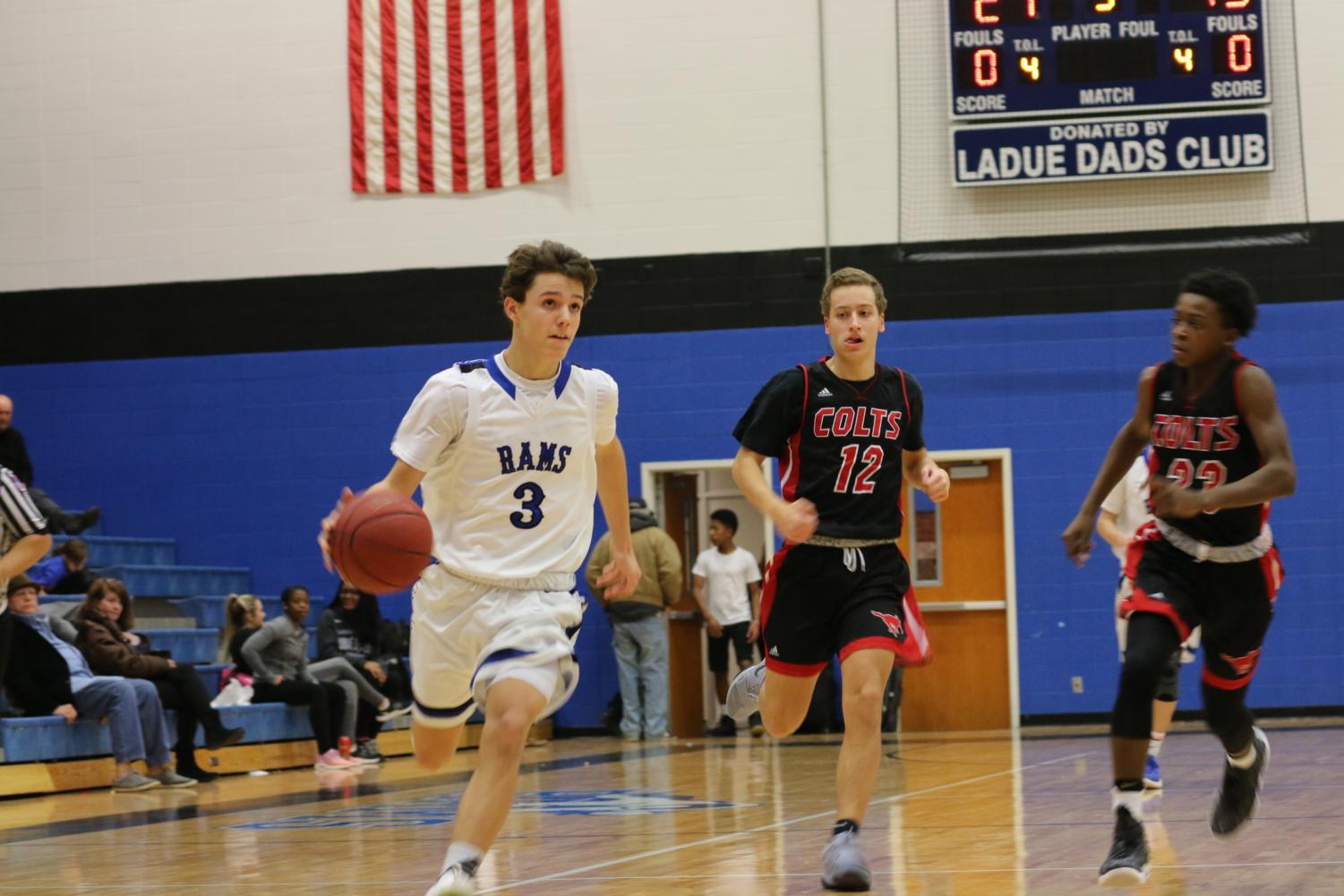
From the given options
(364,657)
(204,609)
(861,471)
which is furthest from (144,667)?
→ (861,471)

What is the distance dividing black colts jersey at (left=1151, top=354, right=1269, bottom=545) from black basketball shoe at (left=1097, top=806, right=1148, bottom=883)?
832mm

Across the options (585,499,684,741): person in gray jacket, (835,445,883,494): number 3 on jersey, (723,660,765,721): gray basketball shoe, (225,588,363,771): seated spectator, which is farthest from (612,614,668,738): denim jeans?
(835,445,883,494): number 3 on jersey

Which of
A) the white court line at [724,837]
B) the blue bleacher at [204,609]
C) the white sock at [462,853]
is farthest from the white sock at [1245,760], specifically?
the blue bleacher at [204,609]

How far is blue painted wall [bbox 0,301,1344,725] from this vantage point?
45.5ft

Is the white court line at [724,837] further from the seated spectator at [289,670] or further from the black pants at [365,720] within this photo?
the black pants at [365,720]

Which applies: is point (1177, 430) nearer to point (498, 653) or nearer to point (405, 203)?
point (498, 653)

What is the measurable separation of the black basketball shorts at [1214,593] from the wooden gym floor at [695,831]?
2.20 feet

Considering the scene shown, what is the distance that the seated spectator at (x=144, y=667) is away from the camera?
400 inches

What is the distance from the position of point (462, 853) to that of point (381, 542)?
0.86 metres

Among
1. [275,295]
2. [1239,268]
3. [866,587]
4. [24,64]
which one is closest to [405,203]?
[275,295]

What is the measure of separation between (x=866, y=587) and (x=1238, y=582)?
1.08 m

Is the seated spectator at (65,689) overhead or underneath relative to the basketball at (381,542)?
underneath

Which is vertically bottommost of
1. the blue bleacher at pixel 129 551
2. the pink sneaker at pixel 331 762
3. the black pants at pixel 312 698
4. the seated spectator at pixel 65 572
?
the pink sneaker at pixel 331 762

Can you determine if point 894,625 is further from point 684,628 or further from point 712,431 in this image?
point 684,628
